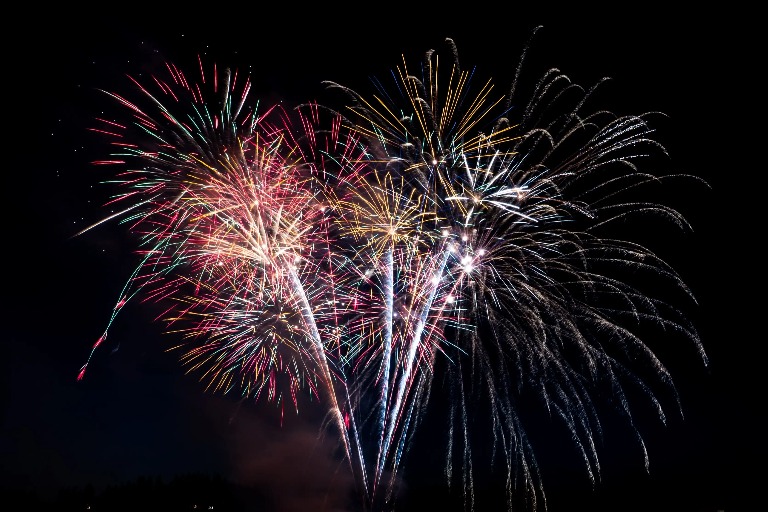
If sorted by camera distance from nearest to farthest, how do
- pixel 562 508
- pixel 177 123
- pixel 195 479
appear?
pixel 177 123, pixel 562 508, pixel 195 479

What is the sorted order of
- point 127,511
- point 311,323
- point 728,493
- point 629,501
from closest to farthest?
point 311,323
point 728,493
point 629,501
point 127,511

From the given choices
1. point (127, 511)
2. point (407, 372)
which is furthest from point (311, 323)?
point (127, 511)

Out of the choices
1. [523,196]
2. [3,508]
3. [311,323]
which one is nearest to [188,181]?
[311,323]

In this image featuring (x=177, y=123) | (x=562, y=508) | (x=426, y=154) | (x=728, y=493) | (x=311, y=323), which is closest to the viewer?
(x=177, y=123)

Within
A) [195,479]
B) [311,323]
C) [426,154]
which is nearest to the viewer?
[426,154]

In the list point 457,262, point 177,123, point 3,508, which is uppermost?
point 177,123

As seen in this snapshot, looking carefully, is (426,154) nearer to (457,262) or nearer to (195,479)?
(457,262)

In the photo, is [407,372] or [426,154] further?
[407,372]

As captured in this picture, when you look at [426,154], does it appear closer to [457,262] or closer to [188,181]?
[457,262]

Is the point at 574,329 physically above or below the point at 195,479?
below
